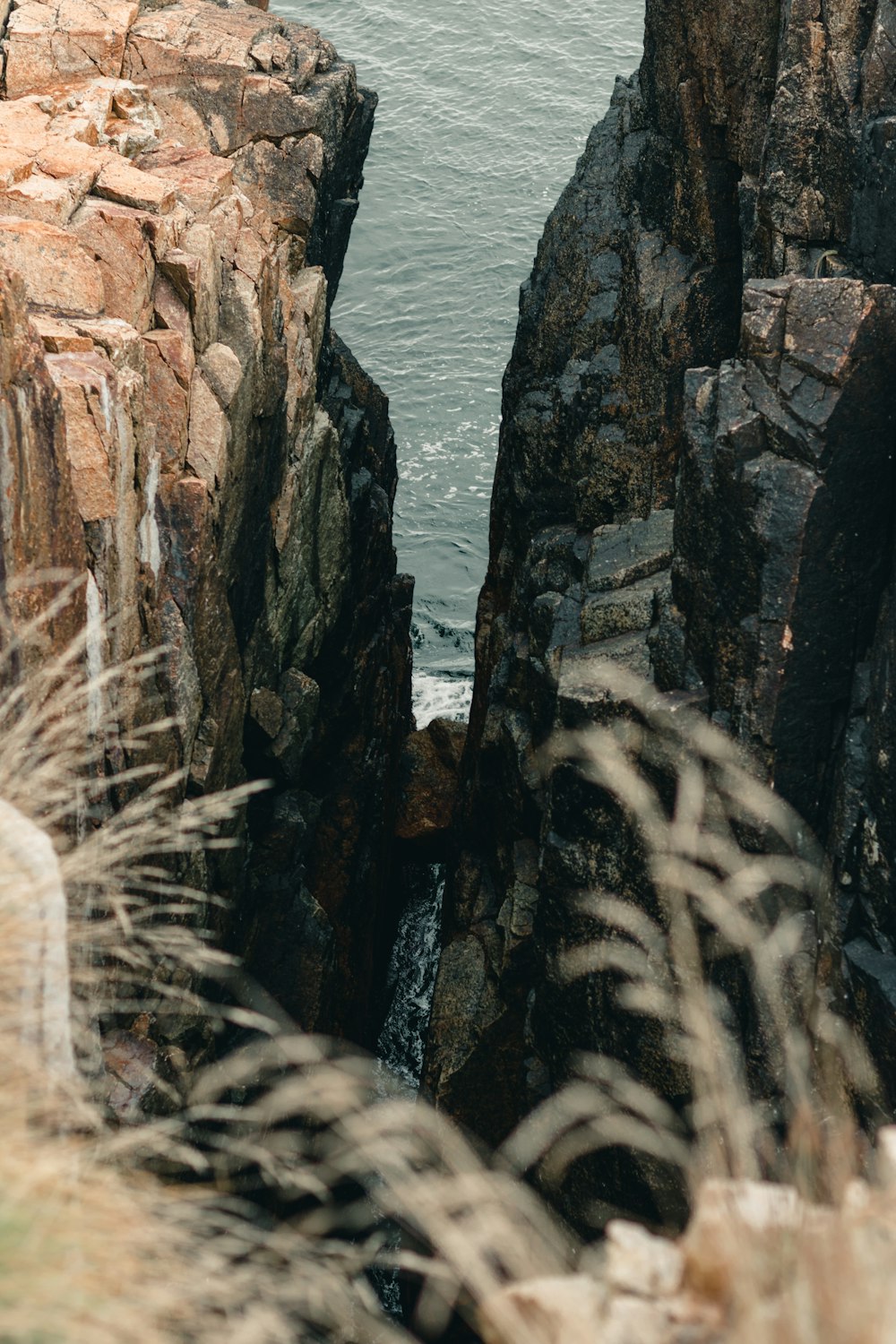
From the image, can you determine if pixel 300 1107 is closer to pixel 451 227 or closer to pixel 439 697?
pixel 439 697

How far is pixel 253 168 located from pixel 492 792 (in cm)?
952

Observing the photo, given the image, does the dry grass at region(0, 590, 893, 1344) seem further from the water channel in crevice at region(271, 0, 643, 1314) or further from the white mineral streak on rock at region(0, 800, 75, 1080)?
the water channel in crevice at region(271, 0, 643, 1314)

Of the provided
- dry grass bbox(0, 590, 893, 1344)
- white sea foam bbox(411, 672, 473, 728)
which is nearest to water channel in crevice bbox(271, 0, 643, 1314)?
white sea foam bbox(411, 672, 473, 728)

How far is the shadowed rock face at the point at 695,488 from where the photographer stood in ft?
37.7

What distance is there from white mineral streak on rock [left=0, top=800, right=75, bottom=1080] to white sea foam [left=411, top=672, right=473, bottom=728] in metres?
26.0

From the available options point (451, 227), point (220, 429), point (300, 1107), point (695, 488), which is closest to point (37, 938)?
point (300, 1107)

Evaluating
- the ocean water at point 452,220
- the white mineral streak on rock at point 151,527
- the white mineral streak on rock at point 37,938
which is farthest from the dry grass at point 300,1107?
the ocean water at point 452,220

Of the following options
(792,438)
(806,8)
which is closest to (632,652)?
(792,438)

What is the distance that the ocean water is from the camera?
130ft

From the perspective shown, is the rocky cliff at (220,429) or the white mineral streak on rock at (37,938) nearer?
the white mineral streak on rock at (37,938)

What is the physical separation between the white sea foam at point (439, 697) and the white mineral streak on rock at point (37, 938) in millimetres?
25958

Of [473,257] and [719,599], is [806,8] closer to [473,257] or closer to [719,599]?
[719,599]

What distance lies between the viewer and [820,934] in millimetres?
11656

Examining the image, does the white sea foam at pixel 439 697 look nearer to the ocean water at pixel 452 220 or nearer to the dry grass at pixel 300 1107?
the ocean water at pixel 452 220
